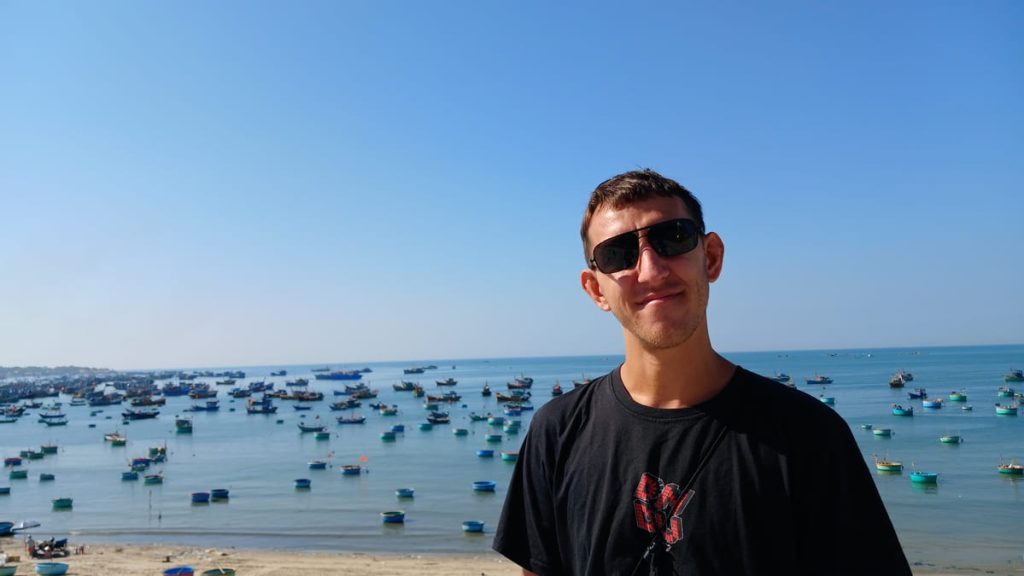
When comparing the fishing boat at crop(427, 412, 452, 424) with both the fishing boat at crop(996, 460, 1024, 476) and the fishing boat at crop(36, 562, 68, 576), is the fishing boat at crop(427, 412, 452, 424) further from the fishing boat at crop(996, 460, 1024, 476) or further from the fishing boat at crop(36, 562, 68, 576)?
the fishing boat at crop(36, 562, 68, 576)

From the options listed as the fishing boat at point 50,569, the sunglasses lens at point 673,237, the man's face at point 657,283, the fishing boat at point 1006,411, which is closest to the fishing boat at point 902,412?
the fishing boat at point 1006,411

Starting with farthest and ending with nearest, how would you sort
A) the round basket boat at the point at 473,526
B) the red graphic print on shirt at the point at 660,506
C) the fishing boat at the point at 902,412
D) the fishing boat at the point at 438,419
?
the fishing boat at the point at 438,419
the fishing boat at the point at 902,412
the round basket boat at the point at 473,526
the red graphic print on shirt at the point at 660,506

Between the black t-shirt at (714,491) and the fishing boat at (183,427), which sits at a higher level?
the black t-shirt at (714,491)

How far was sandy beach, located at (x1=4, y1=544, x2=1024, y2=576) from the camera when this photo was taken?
866 inches

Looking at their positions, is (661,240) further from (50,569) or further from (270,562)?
(50,569)

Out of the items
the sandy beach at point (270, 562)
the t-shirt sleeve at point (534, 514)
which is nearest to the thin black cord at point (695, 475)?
the t-shirt sleeve at point (534, 514)

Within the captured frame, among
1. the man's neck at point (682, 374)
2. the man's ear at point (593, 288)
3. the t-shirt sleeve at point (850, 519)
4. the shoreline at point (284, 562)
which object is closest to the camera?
the t-shirt sleeve at point (850, 519)

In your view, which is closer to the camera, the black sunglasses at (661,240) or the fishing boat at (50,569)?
the black sunglasses at (661,240)

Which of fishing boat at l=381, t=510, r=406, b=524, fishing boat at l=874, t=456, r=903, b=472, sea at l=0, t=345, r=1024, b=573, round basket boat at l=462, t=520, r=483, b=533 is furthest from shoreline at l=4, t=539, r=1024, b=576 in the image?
fishing boat at l=874, t=456, r=903, b=472

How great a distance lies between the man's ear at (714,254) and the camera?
2.68 metres

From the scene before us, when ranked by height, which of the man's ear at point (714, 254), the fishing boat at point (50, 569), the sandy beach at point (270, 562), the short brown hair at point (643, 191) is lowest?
the sandy beach at point (270, 562)

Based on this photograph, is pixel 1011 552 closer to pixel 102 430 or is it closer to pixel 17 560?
pixel 17 560

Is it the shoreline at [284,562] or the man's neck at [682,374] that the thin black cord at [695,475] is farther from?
the shoreline at [284,562]

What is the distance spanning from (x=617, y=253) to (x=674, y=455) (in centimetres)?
78
